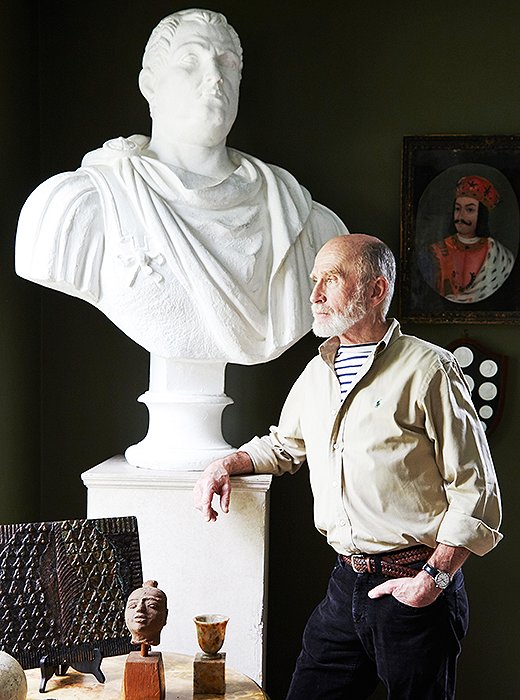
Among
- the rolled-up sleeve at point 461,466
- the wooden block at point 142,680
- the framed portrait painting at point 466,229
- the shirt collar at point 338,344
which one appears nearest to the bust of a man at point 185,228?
the shirt collar at point 338,344

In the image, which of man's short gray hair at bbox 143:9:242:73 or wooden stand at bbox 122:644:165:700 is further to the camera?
man's short gray hair at bbox 143:9:242:73

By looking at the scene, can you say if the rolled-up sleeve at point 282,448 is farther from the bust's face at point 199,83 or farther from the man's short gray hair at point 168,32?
the man's short gray hair at point 168,32

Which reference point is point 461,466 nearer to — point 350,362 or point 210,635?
point 350,362

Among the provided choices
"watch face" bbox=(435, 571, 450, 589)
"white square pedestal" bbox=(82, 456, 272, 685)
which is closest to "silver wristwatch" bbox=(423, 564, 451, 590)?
"watch face" bbox=(435, 571, 450, 589)

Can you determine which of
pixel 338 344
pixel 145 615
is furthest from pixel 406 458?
pixel 145 615

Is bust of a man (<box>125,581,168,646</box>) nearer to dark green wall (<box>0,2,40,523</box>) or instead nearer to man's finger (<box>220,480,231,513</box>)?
man's finger (<box>220,480,231,513</box>)

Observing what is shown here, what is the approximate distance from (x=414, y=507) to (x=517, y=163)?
5.67 feet

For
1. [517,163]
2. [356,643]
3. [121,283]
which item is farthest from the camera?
[517,163]

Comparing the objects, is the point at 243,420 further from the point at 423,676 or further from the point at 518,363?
the point at 423,676

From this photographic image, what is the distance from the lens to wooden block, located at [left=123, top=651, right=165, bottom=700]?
200cm

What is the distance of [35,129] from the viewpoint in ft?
11.8

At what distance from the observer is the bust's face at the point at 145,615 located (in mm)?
2027

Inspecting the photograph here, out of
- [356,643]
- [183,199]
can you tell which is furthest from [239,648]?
[183,199]

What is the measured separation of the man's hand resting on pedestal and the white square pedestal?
0.67ft
